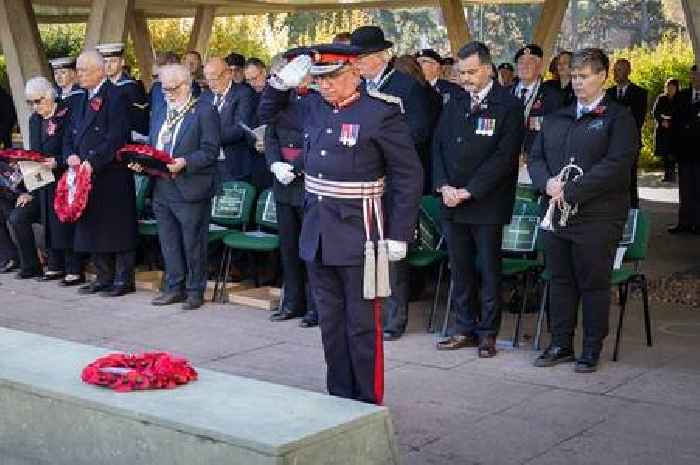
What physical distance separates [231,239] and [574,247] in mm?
3107

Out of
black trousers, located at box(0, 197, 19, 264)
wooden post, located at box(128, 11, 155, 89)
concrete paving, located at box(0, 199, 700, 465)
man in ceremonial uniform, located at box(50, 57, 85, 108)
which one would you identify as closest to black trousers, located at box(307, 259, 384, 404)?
concrete paving, located at box(0, 199, 700, 465)

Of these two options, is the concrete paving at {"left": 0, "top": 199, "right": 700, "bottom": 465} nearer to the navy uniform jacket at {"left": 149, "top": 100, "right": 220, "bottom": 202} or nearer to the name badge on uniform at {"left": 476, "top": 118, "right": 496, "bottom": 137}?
the navy uniform jacket at {"left": 149, "top": 100, "right": 220, "bottom": 202}

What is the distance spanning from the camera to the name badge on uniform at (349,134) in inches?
228

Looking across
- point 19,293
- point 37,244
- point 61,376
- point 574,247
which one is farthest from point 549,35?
point 61,376

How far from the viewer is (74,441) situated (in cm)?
471

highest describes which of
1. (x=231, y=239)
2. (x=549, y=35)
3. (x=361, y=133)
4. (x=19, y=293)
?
(x=549, y=35)

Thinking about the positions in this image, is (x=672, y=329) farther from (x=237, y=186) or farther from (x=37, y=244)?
(x=37, y=244)

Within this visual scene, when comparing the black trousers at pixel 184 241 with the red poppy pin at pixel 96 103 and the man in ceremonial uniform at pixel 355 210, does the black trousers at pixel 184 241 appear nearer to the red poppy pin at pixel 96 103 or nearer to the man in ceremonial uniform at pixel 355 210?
the red poppy pin at pixel 96 103

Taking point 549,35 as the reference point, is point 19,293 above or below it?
below

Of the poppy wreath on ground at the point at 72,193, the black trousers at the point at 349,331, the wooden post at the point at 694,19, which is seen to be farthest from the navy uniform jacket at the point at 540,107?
the black trousers at the point at 349,331

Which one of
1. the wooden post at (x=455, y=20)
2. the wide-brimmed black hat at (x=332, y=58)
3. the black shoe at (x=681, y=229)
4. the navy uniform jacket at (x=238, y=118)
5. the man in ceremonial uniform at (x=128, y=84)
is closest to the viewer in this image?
the wide-brimmed black hat at (x=332, y=58)

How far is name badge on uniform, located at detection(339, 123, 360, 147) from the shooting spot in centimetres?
580

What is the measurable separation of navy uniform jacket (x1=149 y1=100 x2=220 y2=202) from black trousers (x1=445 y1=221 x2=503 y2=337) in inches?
84.2

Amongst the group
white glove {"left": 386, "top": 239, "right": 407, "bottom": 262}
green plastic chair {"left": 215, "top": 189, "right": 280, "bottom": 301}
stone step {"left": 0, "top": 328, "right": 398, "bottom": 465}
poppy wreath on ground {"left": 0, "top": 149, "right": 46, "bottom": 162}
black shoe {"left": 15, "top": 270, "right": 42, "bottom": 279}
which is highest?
poppy wreath on ground {"left": 0, "top": 149, "right": 46, "bottom": 162}
